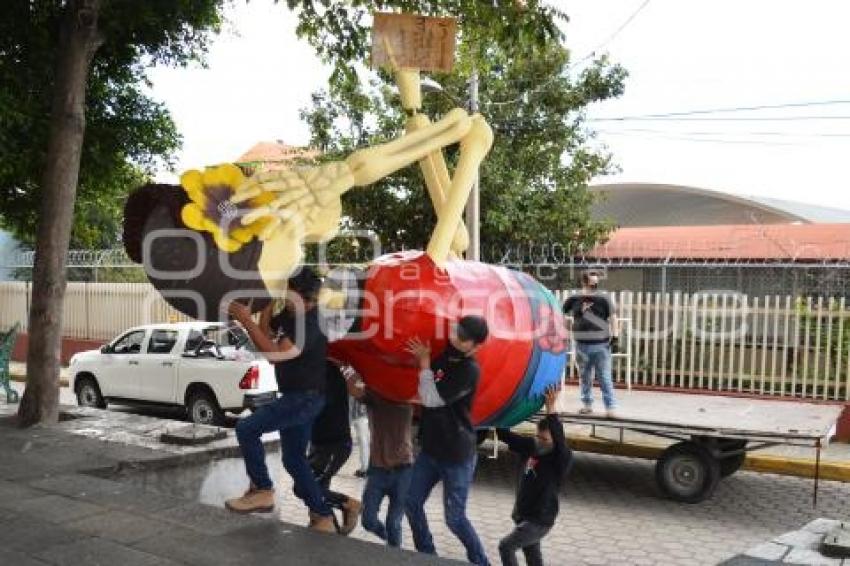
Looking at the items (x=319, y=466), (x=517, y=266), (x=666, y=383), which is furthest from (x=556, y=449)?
(x=517, y=266)

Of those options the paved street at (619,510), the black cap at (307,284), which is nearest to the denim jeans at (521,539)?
the paved street at (619,510)

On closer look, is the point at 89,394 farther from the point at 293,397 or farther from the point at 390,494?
the point at 293,397

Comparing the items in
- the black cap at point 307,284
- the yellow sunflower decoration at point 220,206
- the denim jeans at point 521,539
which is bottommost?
the denim jeans at point 521,539

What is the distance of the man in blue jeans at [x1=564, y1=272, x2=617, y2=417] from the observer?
26.3 feet

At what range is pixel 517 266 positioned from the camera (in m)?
12.4

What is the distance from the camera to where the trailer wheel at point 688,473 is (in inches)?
283

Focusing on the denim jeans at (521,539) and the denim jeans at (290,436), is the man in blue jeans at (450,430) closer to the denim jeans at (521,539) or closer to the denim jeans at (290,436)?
the denim jeans at (521,539)

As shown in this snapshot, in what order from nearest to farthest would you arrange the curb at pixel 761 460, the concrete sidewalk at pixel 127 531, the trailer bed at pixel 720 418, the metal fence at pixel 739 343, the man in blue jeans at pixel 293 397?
1. the concrete sidewalk at pixel 127 531
2. the man in blue jeans at pixel 293 397
3. the trailer bed at pixel 720 418
4. the curb at pixel 761 460
5. the metal fence at pixel 739 343

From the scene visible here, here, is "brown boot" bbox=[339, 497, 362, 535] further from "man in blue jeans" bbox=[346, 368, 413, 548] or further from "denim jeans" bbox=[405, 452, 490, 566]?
"denim jeans" bbox=[405, 452, 490, 566]

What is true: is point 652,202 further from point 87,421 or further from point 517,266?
point 87,421

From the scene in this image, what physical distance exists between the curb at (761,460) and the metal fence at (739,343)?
2002 mm

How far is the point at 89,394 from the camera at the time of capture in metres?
12.5

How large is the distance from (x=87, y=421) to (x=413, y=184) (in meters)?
7.58

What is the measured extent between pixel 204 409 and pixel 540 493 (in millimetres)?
7016
